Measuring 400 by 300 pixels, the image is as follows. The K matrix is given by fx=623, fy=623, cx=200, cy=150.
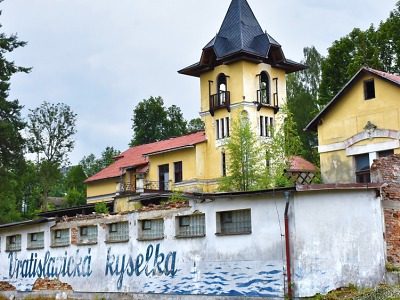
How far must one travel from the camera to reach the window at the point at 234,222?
69.0ft

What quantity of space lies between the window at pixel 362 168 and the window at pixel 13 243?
17.1 meters

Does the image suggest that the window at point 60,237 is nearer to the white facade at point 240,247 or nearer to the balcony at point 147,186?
the white facade at point 240,247

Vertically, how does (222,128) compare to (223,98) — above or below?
below

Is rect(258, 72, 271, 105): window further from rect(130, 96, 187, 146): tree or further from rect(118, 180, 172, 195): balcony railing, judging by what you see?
rect(130, 96, 187, 146): tree

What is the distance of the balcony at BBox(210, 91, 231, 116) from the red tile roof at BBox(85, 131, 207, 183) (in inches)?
102

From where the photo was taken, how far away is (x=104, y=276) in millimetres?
26234

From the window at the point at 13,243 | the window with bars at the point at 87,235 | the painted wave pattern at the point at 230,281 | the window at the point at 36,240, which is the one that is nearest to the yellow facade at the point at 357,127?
the painted wave pattern at the point at 230,281

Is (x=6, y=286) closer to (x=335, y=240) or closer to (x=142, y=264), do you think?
(x=142, y=264)

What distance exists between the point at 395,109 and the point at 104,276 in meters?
15.2

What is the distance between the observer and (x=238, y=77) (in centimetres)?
4431

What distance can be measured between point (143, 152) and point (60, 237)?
79.2 feet

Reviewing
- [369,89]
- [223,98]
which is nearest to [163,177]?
[223,98]

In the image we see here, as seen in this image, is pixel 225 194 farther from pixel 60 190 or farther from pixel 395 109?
pixel 60 190

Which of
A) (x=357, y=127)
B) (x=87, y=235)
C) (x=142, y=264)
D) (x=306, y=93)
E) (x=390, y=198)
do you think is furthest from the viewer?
(x=306, y=93)
